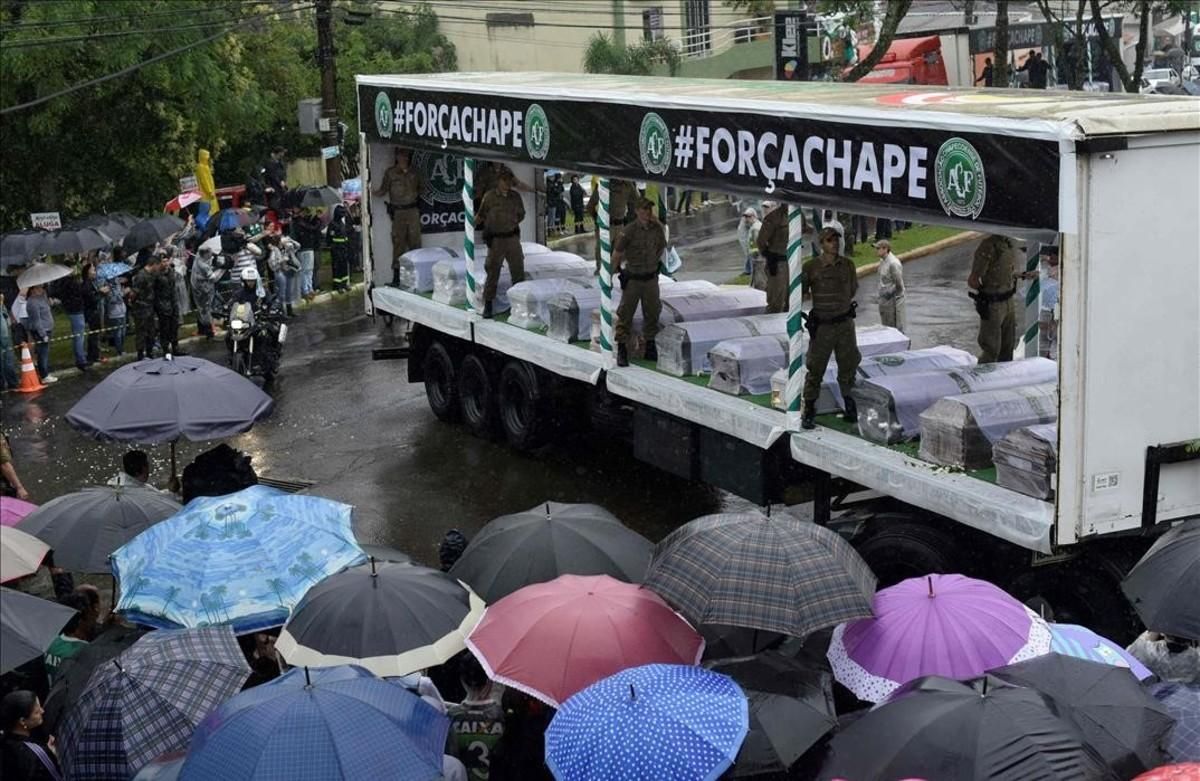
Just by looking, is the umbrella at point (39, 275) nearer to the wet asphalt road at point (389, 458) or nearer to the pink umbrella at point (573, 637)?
the wet asphalt road at point (389, 458)

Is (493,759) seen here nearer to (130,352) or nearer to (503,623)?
(503,623)

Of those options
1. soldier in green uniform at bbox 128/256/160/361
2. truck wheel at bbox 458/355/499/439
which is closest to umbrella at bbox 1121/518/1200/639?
truck wheel at bbox 458/355/499/439

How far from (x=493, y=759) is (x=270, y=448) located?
921 centimetres

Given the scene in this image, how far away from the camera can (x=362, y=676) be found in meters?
6.56

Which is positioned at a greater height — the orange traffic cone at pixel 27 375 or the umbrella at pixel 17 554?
the umbrella at pixel 17 554

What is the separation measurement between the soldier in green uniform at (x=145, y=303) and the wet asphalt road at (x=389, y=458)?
2.67 feet

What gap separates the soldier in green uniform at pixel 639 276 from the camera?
1345 centimetres

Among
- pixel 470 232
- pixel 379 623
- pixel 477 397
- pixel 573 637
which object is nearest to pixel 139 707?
pixel 379 623

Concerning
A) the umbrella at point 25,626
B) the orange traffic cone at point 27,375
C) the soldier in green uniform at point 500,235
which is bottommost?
the orange traffic cone at point 27,375

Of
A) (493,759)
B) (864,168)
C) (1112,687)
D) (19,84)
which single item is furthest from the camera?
(19,84)

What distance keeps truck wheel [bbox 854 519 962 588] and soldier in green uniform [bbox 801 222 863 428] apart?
1269 millimetres

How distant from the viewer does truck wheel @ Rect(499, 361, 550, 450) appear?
14.8 m

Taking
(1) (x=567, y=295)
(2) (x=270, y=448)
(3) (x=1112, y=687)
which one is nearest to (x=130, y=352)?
(2) (x=270, y=448)

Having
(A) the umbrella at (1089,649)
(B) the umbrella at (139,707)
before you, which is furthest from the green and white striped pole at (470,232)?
(A) the umbrella at (1089,649)
